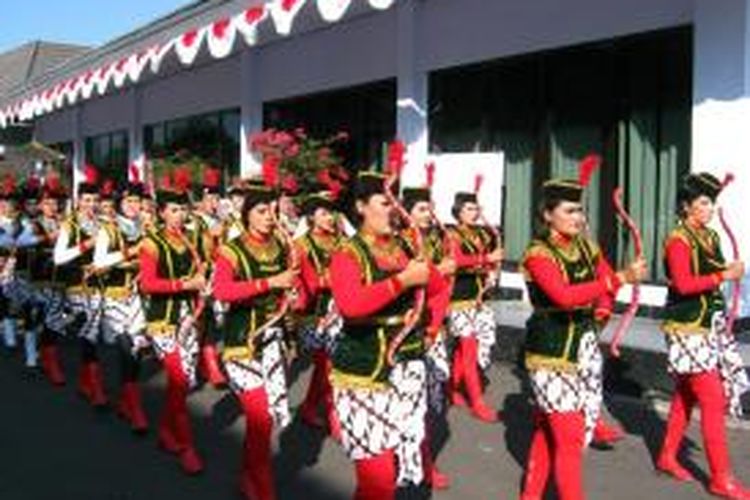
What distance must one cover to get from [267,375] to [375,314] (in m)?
1.50

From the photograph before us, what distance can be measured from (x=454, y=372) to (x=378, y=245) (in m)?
4.38

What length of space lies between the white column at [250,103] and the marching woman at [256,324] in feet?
46.4

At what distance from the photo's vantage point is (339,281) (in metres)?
5.31

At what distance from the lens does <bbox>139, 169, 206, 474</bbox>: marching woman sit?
7.82 meters

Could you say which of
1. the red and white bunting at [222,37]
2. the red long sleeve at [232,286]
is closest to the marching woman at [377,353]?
the red long sleeve at [232,286]

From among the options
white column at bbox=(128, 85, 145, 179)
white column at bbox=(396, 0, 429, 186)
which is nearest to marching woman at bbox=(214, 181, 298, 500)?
white column at bbox=(396, 0, 429, 186)

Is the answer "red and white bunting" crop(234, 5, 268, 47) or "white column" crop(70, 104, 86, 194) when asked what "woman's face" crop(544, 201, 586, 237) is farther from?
"white column" crop(70, 104, 86, 194)

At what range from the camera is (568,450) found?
5.88 metres

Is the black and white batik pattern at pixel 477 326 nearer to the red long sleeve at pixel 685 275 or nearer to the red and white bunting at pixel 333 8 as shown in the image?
the red long sleeve at pixel 685 275

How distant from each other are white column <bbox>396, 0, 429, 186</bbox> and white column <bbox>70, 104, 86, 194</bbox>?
18.7 meters

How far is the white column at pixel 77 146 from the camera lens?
3316 centimetres

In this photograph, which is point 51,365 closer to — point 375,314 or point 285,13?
point 375,314

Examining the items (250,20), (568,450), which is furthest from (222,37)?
(568,450)

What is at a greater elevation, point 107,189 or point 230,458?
point 107,189
